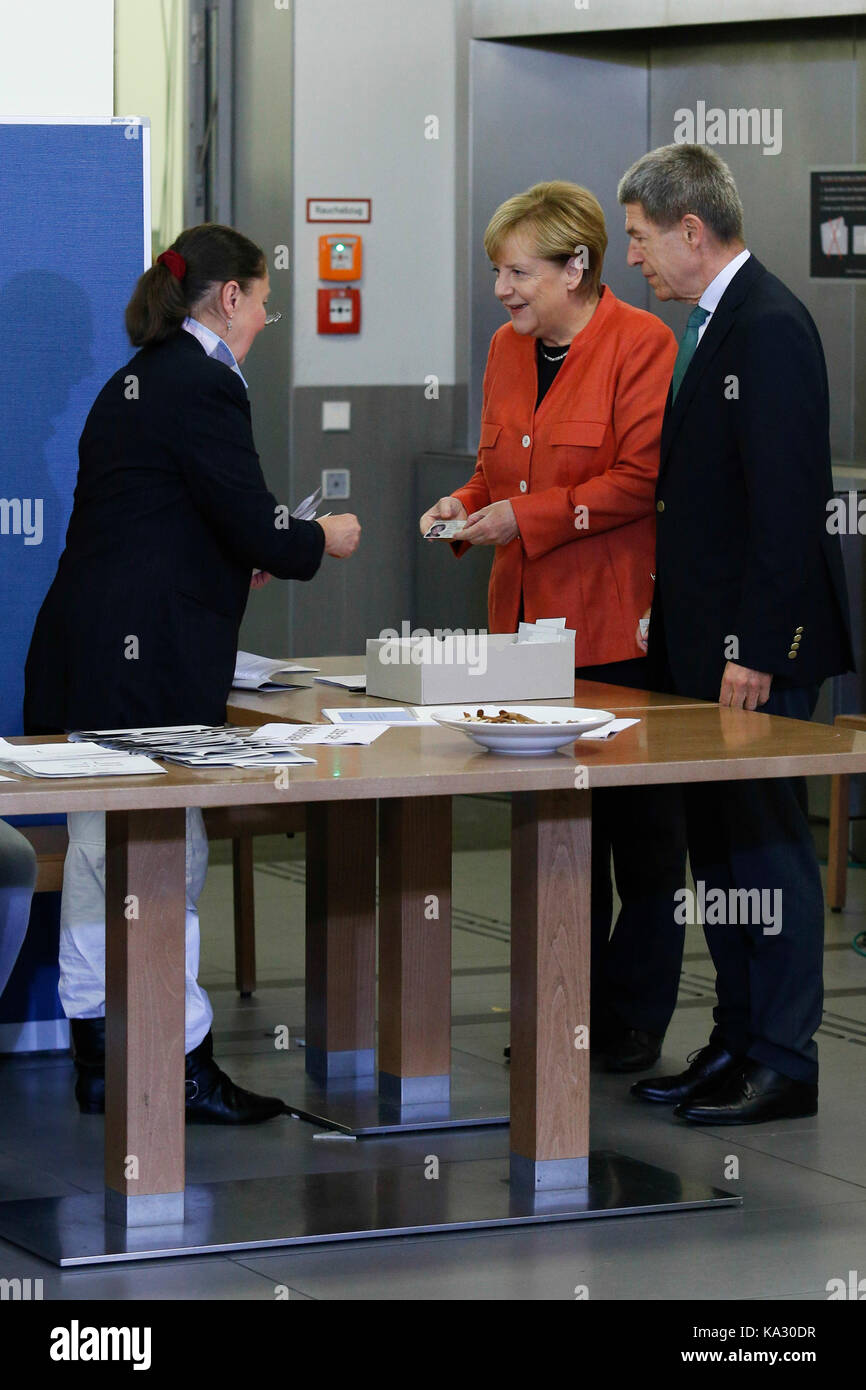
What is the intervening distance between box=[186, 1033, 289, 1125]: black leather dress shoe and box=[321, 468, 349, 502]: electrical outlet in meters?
3.59

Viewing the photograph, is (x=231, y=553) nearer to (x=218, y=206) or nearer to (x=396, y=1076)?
(x=396, y=1076)

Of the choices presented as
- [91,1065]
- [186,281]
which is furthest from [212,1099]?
[186,281]

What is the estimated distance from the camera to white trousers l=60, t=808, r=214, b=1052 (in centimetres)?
374

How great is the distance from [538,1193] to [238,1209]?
451 mm

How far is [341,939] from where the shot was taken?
411cm

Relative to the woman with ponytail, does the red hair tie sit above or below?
above

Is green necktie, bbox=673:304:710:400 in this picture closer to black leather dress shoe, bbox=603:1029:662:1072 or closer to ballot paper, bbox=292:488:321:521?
ballot paper, bbox=292:488:321:521

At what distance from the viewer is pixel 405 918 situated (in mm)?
3830

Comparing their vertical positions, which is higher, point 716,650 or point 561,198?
point 561,198

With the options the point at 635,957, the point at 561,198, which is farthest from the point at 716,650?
the point at 561,198

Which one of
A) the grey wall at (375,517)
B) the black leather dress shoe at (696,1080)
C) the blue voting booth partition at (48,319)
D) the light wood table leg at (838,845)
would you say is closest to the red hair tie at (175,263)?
the blue voting booth partition at (48,319)

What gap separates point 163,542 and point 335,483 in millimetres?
3588

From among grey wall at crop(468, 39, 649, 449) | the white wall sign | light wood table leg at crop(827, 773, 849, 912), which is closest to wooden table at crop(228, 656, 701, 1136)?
light wood table leg at crop(827, 773, 849, 912)

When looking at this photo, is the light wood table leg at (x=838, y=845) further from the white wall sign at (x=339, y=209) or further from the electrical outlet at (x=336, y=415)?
the white wall sign at (x=339, y=209)
